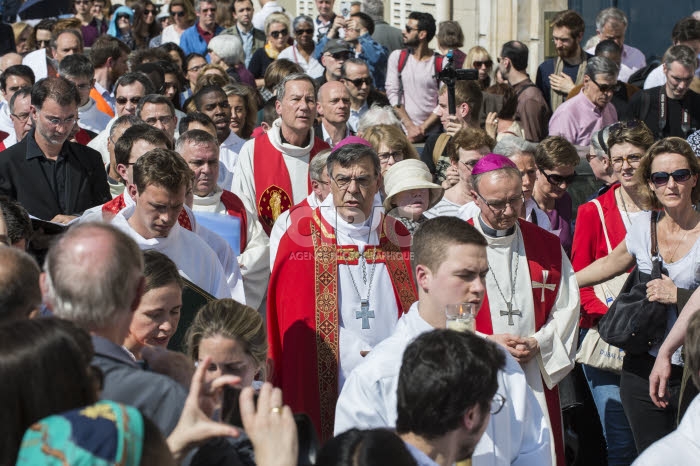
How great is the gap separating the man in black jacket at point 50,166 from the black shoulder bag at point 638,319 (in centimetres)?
327

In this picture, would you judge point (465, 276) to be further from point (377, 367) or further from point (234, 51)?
point (234, 51)

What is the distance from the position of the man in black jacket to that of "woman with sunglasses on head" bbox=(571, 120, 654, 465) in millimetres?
3028

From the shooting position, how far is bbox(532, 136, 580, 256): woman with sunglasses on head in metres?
7.44

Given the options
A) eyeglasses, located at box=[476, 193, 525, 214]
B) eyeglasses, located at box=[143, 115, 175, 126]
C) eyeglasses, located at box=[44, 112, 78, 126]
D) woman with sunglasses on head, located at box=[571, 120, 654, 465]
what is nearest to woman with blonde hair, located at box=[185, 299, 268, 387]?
eyeglasses, located at box=[476, 193, 525, 214]

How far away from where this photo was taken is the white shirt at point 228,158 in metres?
8.55

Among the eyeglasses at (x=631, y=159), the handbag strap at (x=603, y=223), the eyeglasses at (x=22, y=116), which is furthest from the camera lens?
the eyeglasses at (x=22, y=116)

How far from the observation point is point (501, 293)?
600 centimetres

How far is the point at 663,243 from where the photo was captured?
595cm

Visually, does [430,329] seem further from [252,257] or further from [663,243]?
[252,257]

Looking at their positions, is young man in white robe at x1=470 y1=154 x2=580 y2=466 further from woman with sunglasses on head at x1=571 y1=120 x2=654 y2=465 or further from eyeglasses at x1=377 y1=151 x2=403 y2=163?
eyeglasses at x1=377 y1=151 x2=403 y2=163

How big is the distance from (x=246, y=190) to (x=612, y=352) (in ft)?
8.93

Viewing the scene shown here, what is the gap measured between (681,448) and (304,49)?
30.8 feet

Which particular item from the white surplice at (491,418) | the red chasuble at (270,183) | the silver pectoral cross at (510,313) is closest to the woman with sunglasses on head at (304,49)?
the red chasuble at (270,183)

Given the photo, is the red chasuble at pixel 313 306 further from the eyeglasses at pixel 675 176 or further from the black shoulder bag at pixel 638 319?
the eyeglasses at pixel 675 176
